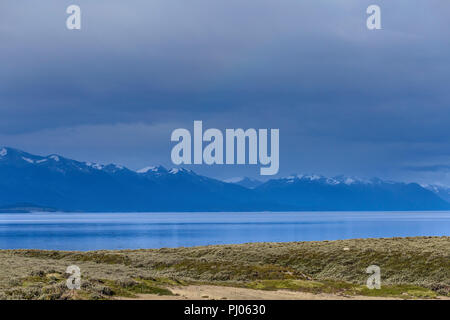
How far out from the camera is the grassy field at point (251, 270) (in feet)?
106

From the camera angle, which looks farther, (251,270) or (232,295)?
(251,270)

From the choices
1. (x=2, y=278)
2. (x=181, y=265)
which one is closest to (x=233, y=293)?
(x=2, y=278)

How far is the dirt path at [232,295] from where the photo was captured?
30953 millimetres

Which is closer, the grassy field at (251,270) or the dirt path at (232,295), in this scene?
the dirt path at (232,295)

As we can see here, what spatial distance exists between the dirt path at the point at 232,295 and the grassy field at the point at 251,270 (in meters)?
1.07

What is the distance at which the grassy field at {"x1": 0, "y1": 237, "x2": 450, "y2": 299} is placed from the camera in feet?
106

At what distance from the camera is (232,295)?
32.2m

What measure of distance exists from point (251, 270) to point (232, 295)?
1391cm

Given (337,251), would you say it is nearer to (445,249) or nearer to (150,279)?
(445,249)

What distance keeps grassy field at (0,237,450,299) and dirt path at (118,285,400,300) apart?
107 centimetres

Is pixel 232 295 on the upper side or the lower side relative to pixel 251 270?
upper

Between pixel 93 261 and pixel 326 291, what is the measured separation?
29.2 m

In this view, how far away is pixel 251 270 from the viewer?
4594cm
